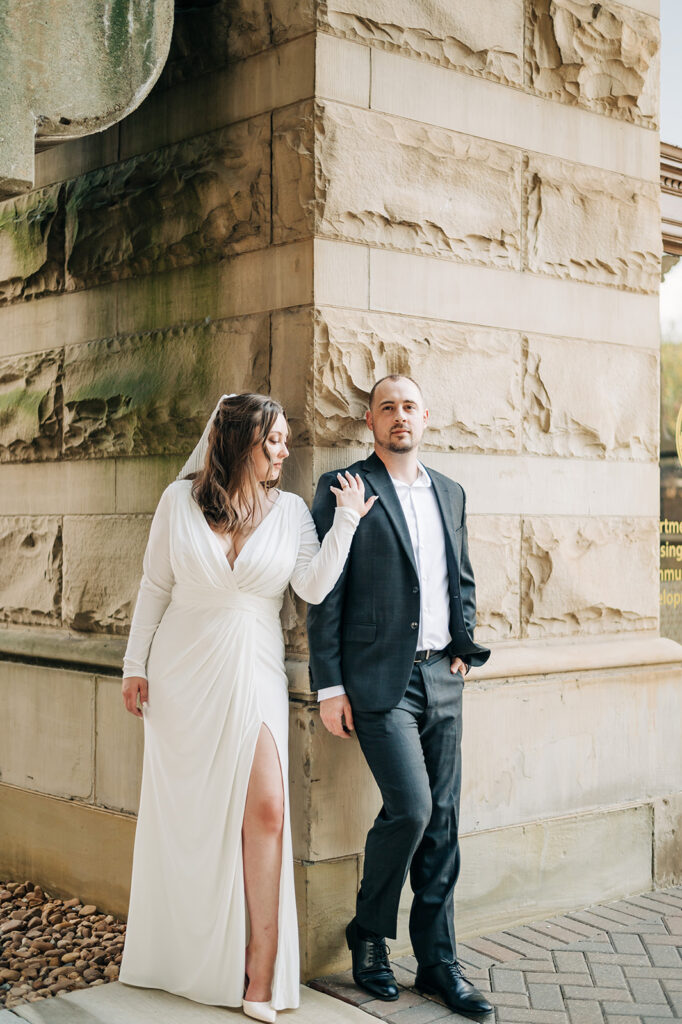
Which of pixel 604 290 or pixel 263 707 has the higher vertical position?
pixel 604 290

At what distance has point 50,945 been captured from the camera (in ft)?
17.1

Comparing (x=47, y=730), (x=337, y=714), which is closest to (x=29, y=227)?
(x=47, y=730)

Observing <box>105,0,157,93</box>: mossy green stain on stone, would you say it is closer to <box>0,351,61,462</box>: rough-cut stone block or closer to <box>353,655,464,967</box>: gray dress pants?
<box>0,351,61,462</box>: rough-cut stone block

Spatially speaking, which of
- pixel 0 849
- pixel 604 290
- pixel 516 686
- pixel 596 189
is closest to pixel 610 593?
pixel 516 686

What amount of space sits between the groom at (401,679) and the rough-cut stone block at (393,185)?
70 centimetres

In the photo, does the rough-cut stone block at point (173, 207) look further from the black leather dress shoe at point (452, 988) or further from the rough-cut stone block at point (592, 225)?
the black leather dress shoe at point (452, 988)

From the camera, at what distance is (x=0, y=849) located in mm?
6191

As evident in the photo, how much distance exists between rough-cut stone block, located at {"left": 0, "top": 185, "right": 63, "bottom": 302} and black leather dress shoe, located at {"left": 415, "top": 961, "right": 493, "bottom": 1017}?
140 inches

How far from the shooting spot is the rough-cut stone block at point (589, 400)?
550 cm

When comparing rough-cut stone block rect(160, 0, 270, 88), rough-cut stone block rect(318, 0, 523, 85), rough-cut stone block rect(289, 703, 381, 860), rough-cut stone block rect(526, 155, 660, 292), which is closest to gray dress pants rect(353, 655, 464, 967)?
rough-cut stone block rect(289, 703, 381, 860)

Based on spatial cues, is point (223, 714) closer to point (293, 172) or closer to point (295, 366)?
point (295, 366)

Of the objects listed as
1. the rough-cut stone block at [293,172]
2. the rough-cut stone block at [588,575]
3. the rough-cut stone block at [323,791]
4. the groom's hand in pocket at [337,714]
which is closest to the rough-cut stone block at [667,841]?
the rough-cut stone block at [588,575]

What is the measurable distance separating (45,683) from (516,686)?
224 centimetres

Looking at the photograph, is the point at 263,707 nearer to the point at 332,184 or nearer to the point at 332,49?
the point at 332,184
